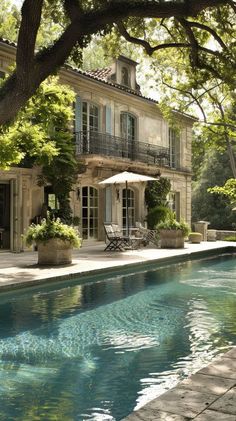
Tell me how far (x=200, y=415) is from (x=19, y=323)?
174 inches

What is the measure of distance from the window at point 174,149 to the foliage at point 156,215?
14.2ft

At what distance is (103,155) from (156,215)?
4550mm

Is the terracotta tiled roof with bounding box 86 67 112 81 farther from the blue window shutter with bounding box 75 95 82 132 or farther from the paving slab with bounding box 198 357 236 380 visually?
the paving slab with bounding box 198 357 236 380

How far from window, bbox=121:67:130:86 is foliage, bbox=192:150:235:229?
16.1 meters

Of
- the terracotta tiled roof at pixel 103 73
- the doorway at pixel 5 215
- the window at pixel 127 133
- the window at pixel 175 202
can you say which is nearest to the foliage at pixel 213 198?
the window at pixel 175 202

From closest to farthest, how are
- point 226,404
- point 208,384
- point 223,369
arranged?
point 226,404
point 208,384
point 223,369

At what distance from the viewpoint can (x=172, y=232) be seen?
17.9m

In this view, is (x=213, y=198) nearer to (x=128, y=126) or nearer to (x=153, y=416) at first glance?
(x=128, y=126)

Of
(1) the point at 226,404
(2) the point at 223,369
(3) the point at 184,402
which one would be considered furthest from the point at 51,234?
(1) the point at 226,404

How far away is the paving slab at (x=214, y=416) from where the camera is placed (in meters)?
2.90

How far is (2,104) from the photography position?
591 cm

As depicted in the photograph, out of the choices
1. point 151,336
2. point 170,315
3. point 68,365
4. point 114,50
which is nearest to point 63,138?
point 114,50

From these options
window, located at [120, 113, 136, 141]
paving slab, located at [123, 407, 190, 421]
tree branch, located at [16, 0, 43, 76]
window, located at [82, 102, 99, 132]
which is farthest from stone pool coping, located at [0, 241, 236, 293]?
window, located at [120, 113, 136, 141]

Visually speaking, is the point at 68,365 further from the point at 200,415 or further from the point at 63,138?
the point at 63,138
